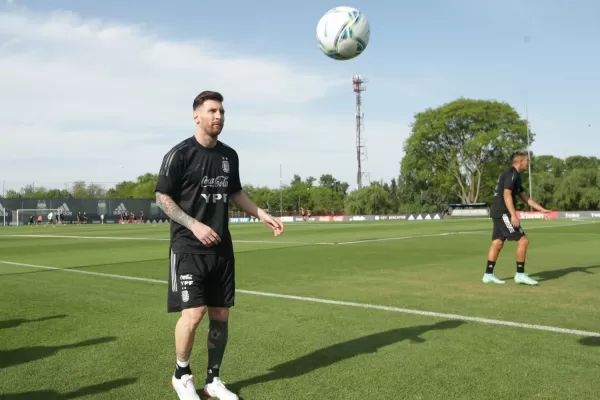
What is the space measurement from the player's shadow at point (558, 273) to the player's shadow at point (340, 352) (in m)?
4.37

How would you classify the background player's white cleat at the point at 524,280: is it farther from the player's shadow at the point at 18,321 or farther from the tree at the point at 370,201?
the tree at the point at 370,201

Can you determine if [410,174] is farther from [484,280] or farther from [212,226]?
[212,226]

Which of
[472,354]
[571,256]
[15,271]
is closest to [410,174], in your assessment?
[571,256]

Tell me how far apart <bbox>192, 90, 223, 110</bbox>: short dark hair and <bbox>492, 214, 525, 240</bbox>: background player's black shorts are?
636cm

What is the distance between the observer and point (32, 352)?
5.01 meters

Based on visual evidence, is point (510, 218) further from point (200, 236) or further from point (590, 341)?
point (200, 236)

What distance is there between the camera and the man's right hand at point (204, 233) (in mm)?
3689

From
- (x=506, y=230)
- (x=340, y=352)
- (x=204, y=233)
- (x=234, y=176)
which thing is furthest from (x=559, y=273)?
(x=204, y=233)

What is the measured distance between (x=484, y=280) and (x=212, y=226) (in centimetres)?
625

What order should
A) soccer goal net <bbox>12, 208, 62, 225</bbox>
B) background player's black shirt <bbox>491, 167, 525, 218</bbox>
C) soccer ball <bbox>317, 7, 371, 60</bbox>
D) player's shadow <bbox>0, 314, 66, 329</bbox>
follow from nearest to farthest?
player's shadow <bbox>0, 314, 66, 329</bbox>
background player's black shirt <bbox>491, 167, 525, 218</bbox>
soccer ball <bbox>317, 7, 371, 60</bbox>
soccer goal net <bbox>12, 208, 62, 225</bbox>

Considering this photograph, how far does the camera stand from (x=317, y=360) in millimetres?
4625

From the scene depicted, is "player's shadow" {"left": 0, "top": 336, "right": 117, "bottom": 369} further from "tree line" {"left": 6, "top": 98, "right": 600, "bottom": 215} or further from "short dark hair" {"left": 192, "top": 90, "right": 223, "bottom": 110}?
"tree line" {"left": 6, "top": 98, "right": 600, "bottom": 215}

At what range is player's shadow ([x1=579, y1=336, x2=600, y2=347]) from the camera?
5.00 metres

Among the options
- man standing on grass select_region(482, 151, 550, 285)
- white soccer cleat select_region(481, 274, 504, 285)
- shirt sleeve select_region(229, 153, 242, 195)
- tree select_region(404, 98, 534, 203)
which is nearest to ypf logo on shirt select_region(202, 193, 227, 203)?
shirt sleeve select_region(229, 153, 242, 195)
